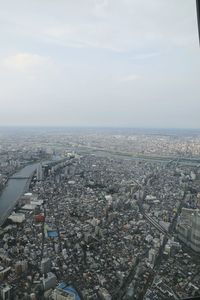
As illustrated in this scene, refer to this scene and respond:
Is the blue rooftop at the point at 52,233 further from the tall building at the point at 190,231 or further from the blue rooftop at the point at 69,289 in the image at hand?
the tall building at the point at 190,231

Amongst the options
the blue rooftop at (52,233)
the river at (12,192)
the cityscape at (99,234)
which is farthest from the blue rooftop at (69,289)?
the river at (12,192)

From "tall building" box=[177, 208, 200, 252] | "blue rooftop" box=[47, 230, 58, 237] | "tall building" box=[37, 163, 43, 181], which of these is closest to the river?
"tall building" box=[37, 163, 43, 181]

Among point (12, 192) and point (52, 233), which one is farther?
point (12, 192)

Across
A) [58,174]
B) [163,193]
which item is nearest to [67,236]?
[163,193]

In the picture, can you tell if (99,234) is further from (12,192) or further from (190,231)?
(12,192)

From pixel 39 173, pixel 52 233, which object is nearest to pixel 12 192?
pixel 39 173

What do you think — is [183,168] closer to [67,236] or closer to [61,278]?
[67,236]

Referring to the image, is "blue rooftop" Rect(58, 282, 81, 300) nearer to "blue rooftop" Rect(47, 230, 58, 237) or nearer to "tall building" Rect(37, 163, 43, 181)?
"blue rooftop" Rect(47, 230, 58, 237)
